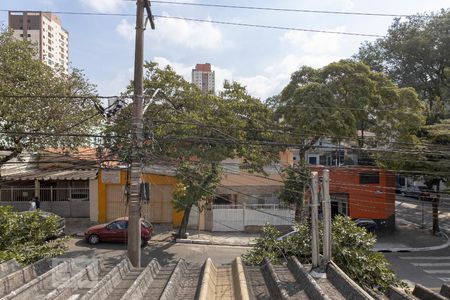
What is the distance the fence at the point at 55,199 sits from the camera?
27.7m

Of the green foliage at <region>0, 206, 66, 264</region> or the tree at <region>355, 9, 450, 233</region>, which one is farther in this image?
the tree at <region>355, 9, 450, 233</region>

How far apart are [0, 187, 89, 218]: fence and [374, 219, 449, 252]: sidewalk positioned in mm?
17528

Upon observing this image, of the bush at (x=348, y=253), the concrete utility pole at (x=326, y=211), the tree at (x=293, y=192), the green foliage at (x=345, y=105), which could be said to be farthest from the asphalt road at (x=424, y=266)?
the concrete utility pole at (x=326, y=211)

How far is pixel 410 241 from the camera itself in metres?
25.0

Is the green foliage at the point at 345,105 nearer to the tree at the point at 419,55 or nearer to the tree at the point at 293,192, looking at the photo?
the tree at the point at 293,192

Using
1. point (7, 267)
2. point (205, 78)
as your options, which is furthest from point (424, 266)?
point (205, 78)

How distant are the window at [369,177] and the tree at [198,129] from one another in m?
6.42

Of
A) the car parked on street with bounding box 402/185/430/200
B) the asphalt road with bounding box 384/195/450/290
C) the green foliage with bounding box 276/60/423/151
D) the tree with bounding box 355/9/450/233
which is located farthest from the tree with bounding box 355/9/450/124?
the asphalt road with bounding box 384/195/450/290

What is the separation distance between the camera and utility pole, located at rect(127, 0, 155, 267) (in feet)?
39.2

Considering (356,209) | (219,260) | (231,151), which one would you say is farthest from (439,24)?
(219,260)

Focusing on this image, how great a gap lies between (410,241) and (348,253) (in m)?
17.3

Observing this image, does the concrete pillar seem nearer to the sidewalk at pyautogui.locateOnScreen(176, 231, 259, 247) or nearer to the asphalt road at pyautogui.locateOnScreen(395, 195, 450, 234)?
the sidewalk at pyautogui.locateOnScreen(176, 231, 259, 247)

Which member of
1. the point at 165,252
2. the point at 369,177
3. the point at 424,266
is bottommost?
the point at 424,266

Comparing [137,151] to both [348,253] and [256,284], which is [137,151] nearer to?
[256,284]
